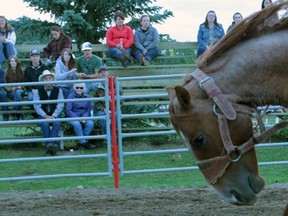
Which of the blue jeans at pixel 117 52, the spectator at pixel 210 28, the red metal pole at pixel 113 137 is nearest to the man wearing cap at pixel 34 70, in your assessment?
the blue jeans at pixel 117 52

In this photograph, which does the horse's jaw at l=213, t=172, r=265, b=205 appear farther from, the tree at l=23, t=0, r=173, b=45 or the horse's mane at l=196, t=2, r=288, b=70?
the tree at l=23, t=0, r=173, b=45

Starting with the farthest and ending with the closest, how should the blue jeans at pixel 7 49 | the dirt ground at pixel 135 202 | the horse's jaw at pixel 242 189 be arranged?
1. the blue jeans at pixel 7 49
2. the dirt ground at pixel 135 202
3. the horse's jaw at pixel 242 189

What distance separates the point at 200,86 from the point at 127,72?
848cm

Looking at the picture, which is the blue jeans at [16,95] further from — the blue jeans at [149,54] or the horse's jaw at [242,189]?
the horse's jaw at [242,189]

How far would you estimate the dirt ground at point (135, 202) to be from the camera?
6.87m

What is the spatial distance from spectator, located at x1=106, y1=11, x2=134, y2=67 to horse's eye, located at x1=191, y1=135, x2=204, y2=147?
8.31 meters

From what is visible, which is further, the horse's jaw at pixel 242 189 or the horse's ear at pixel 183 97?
the horse's jaw at pixel 242 189

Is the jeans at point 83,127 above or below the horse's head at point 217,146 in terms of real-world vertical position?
above

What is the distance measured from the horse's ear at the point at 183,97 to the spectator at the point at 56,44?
8218 millimetres

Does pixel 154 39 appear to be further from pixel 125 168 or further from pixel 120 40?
pixel 125 168

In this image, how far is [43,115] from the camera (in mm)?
10141

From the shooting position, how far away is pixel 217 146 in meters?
4.41

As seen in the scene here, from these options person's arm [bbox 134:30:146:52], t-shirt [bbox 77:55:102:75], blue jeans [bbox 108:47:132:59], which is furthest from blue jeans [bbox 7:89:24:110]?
person's arm [bbox 134:30:146:52]

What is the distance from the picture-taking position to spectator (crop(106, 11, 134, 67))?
41.2 ft
